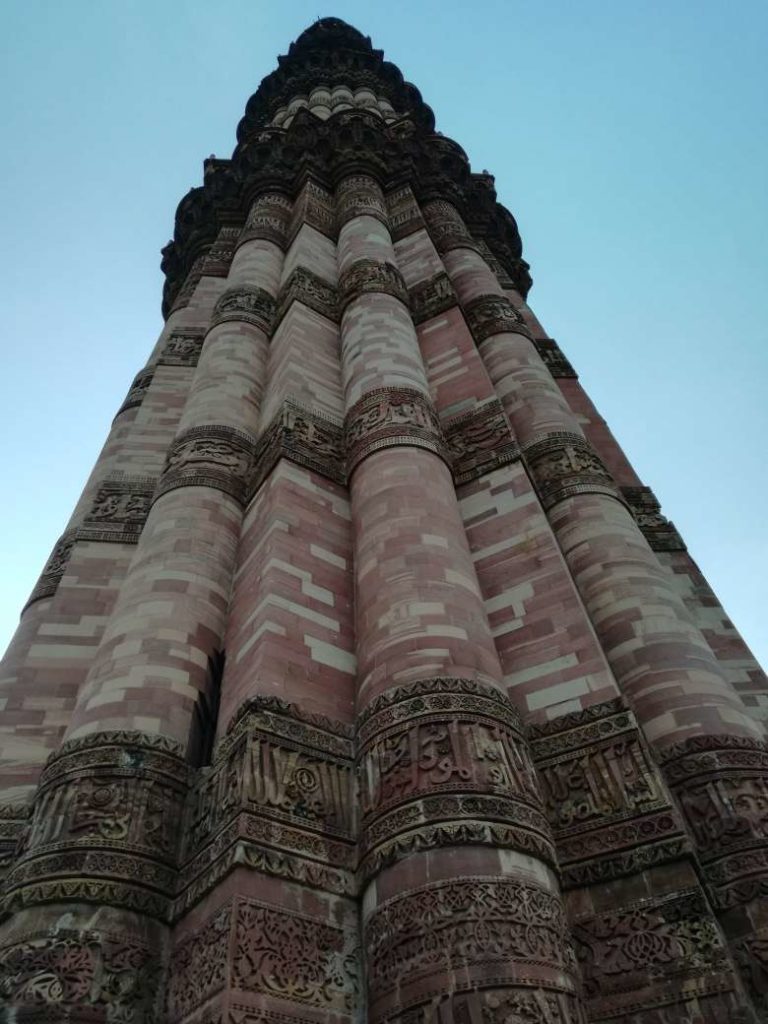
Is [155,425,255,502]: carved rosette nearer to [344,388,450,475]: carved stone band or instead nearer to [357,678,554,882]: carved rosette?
[344,388,450,475]: carved stone band

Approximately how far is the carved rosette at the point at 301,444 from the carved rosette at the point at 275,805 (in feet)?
10.2

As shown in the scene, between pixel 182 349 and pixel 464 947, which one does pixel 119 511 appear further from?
pixel 464 947

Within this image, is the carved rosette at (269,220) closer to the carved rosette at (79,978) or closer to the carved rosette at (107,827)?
the carved rosette at (107,827)

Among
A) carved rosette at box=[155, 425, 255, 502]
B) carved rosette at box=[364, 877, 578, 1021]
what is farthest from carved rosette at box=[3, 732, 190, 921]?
carved rosette at box=[155, 425, 255, 502]

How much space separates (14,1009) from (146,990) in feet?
2.13

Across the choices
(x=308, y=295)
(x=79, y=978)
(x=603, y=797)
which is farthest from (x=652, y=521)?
(x=79, y=978)

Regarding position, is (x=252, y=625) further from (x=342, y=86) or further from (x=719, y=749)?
(x=342, y=86)

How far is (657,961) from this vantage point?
4.49m

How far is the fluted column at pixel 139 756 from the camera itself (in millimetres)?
4531

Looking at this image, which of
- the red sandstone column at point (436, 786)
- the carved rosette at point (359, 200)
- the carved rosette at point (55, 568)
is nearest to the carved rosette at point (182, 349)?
the carved rosette at point (359, 200)

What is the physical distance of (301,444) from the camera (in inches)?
324

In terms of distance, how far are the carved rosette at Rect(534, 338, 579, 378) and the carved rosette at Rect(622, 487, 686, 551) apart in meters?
2.93

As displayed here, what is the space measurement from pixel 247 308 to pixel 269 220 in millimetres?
3676

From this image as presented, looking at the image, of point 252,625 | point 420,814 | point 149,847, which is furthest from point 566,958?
point 252,625
